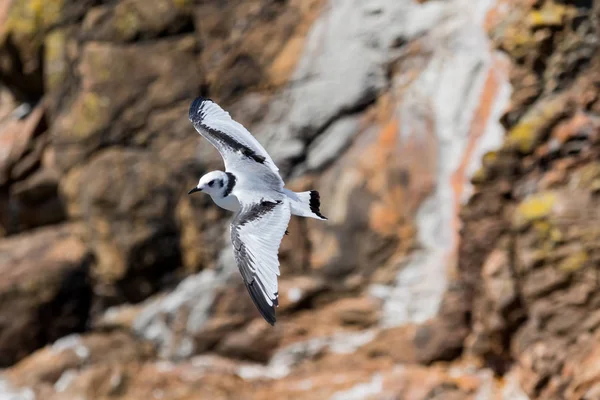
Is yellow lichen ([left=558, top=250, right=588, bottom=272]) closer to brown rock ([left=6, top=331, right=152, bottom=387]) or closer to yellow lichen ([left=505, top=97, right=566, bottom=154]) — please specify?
yellow lichen ([left=505, top=97, right=566, bottom=154])

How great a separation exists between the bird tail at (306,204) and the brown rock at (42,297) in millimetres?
7809

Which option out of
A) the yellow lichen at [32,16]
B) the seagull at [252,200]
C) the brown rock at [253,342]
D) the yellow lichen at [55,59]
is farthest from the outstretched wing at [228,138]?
the yellow lichen at [32,16]

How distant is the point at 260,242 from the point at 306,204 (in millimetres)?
591

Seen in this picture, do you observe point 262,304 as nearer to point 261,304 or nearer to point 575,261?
point 261,304

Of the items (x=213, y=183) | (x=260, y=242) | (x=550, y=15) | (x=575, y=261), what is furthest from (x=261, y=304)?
(x=550, y=15)

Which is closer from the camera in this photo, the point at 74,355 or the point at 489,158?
the point at 489,158

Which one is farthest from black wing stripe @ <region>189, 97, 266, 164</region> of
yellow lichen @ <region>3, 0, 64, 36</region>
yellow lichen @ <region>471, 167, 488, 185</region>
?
yellow lichen @ <region>3, 0, 64, 36</region>

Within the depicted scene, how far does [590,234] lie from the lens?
9.35m

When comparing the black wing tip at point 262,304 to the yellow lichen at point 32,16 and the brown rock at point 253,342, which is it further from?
the yellow lichen at point 32,16

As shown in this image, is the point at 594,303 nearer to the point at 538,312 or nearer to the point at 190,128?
the point at 538,312

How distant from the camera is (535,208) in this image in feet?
31.6

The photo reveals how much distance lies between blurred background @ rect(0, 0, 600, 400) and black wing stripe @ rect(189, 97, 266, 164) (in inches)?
143

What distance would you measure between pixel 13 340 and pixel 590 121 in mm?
8476

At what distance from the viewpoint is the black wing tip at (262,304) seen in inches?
213
